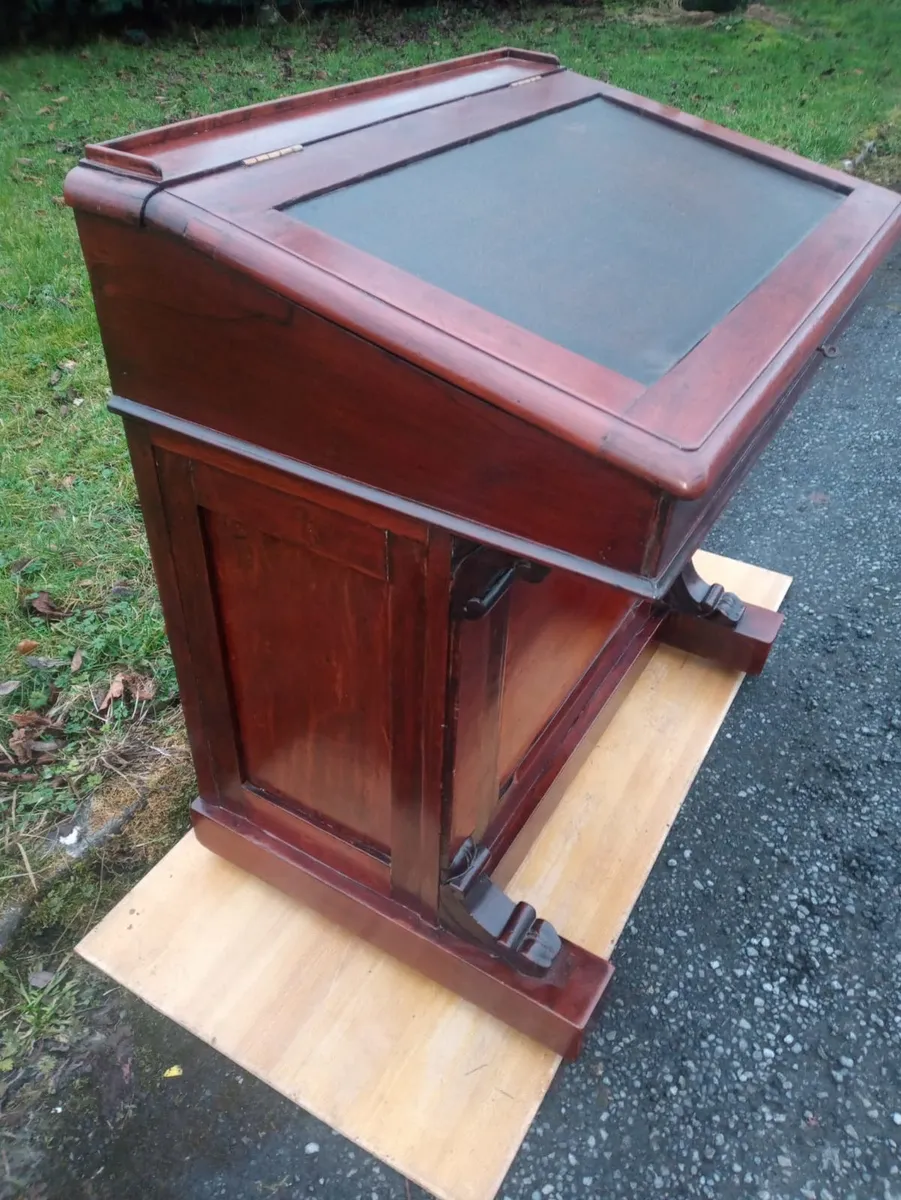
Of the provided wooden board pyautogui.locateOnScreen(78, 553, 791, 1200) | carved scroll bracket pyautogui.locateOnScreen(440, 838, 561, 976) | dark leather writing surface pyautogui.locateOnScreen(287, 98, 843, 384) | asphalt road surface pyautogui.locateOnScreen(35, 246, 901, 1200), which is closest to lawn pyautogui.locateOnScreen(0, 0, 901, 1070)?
wooden board pyautogui.locateOnScreen(78, 553, 791, 1200)

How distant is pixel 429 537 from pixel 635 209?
60 cm

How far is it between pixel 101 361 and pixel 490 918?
261 centimetres

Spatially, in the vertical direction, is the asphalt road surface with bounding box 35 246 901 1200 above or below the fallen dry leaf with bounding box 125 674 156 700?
below

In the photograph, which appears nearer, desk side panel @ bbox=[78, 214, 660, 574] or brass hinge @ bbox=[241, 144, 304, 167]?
desk side panel @ bbox=[78, 214, 660, 574]

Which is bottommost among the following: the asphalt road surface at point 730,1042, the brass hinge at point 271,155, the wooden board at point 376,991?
the asphalt road surface at point 730,1042

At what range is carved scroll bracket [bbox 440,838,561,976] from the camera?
4.58ft

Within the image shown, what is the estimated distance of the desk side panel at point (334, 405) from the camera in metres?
0.83

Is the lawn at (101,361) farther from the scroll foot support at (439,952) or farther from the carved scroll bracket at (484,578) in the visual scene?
the carved scroll bracket at (484,578)

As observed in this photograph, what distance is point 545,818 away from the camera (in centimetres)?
178

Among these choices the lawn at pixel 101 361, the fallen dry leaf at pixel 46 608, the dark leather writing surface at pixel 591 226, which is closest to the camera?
the dark leather writing surface at pixel 591 226

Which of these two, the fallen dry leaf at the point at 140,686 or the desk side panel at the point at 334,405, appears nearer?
the desk side panel at the point at 334,405

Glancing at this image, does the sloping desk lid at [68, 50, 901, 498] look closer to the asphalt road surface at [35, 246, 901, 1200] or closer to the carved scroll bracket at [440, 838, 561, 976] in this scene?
the carved scroll bracket at [440, 838, 561, 976]

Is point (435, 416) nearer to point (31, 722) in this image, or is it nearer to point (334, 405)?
point (334, 405)

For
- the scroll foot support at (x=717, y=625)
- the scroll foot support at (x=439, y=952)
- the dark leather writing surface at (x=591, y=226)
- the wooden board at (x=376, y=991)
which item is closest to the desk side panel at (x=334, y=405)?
the dark leather writing surface at (x=591, y=226)
